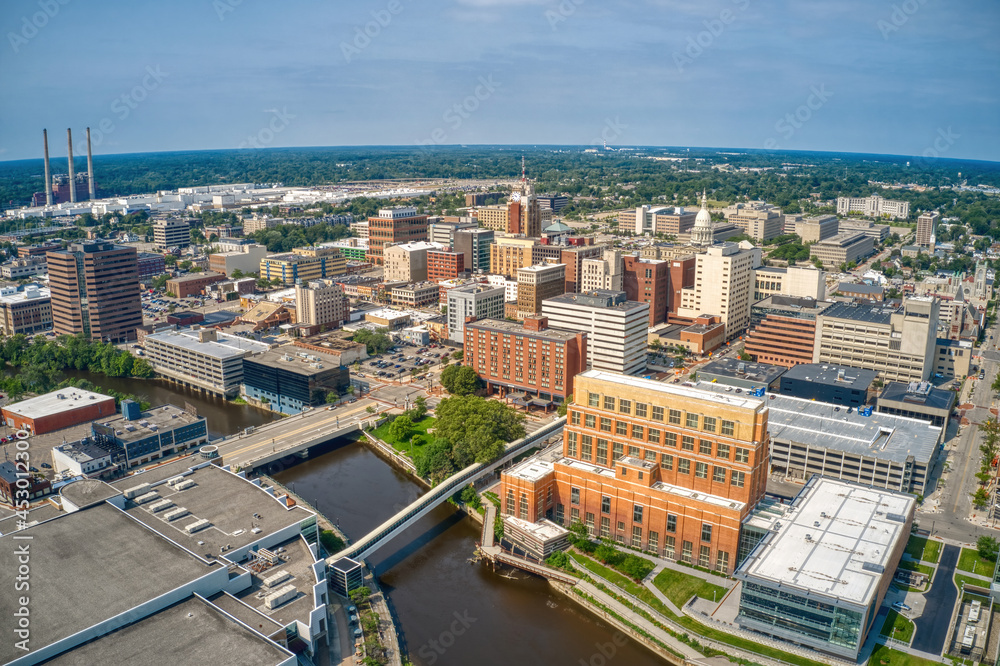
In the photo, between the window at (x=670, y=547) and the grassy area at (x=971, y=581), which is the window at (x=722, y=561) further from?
the grassy area at (x=971, y=581)

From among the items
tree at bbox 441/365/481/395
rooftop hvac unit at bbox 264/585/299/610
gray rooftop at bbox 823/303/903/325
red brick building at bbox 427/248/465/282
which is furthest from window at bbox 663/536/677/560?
red brick building at bbox 427/248/465/282

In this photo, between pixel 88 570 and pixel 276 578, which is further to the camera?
pixel 276 578

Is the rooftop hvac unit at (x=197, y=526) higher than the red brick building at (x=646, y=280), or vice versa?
the red brick building at (x=646, y=280)

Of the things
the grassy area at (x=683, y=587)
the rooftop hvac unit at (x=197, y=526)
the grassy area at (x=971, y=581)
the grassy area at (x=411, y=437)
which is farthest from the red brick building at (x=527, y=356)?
the rooftop hvac unit at (x=197, y=526)

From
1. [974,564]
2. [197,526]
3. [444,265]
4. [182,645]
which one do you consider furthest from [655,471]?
[444,265]

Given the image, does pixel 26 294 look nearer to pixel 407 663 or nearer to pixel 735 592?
pixel 407 663

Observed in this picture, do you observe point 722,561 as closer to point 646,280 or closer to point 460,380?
point 460,380

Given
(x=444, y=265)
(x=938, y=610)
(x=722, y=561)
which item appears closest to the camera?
(x=938, y=610)

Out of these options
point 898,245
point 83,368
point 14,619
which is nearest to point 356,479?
point 14,619
